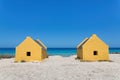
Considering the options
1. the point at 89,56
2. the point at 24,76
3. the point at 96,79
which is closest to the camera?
the point at 96,79

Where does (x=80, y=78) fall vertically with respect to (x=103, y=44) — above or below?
below

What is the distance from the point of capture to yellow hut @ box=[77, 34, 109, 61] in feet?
111

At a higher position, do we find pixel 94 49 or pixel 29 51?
pixel 94 49

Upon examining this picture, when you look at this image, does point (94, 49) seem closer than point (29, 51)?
Yes

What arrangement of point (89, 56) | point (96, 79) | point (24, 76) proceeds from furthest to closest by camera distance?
point (89, 56)
point (24, 76)
point (96, 79)

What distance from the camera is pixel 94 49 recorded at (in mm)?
34031

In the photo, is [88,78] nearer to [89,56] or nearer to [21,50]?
[89,56]

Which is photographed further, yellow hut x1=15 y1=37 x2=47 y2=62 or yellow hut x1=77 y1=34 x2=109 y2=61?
yellow hut x1=15 y1=37 x2=47 y2=62

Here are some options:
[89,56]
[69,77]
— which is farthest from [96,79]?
[89,56]

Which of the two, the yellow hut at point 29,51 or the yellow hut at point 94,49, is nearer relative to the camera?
the yellow hut at point 94,49

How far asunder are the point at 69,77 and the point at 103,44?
55.2 ft

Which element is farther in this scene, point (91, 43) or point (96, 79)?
point (91, 43)

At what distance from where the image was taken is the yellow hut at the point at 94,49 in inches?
1335

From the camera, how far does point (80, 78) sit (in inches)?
716
